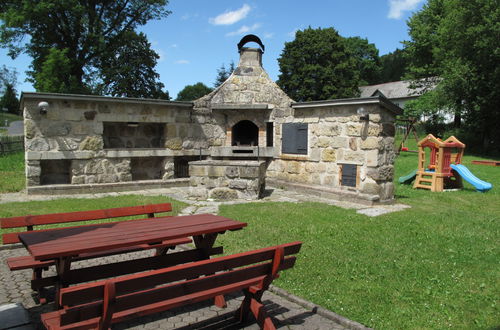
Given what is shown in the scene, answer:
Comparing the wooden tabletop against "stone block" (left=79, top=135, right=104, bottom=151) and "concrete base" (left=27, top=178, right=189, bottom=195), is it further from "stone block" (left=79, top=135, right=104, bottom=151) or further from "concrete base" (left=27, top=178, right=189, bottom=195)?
"stone block" (left=79, top=135, right=104, bottom=151)

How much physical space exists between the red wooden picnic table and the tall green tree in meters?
25.1

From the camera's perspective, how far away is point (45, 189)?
959cm

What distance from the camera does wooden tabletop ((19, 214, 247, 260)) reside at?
9.78 ft

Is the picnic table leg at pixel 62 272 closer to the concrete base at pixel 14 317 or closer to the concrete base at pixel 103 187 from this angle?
the concrete base at pixel 14 317

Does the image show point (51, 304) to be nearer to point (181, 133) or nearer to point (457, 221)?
point (457, 221)

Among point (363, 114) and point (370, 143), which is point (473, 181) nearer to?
point (370, 143)

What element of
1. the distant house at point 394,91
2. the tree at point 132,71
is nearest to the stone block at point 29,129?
the tree at point 132,71

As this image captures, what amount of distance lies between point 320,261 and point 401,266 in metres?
0.96

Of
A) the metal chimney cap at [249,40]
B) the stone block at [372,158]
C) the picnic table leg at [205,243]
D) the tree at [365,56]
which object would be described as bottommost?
the picnic table leg at [205,243]

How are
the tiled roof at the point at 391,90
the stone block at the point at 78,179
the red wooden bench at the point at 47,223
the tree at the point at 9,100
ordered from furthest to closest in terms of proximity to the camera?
the tiled roof at the point at 391,90
the tree at the point at 9,100
the stone block at the point at 78,179
the red wooden bench at the point at 47,223

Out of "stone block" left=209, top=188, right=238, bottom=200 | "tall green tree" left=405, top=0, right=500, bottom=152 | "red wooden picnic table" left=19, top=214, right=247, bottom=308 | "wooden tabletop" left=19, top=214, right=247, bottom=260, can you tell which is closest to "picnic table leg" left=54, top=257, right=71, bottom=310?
"red wooden picnic table" left=19, top=214, right=247, bottom=308

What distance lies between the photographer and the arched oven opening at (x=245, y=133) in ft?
41.5

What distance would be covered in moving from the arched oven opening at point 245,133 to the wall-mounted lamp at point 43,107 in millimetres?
5410

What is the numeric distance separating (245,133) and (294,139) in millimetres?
2284
